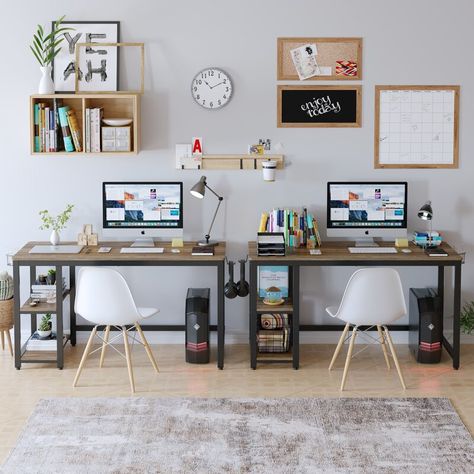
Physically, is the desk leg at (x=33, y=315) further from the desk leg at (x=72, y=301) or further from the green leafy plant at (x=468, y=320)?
the green leafy plant at (x=468, y=320)

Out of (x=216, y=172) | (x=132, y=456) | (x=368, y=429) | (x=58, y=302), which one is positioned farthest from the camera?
(x=216, y=172)

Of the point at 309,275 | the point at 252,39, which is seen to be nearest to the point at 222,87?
the point at 252,39

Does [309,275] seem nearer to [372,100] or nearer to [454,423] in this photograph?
[372,100]

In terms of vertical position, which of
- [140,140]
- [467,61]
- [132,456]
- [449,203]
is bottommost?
[132,456]

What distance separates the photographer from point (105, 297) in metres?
5.33

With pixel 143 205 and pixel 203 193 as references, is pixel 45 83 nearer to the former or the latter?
pixel 143 205

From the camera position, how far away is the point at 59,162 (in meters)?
6.11

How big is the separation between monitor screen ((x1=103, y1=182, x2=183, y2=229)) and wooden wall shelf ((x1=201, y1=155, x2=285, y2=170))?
248 mm

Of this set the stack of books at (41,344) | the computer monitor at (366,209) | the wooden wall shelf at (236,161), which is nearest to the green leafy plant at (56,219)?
the stack of books at (41,344)

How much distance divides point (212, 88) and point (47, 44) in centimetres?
107

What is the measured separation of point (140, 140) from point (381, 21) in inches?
65.9

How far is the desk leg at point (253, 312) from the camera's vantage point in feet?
18.6

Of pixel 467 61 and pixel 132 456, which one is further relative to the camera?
pixel 467 61

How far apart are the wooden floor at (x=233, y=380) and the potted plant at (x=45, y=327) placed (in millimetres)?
208
